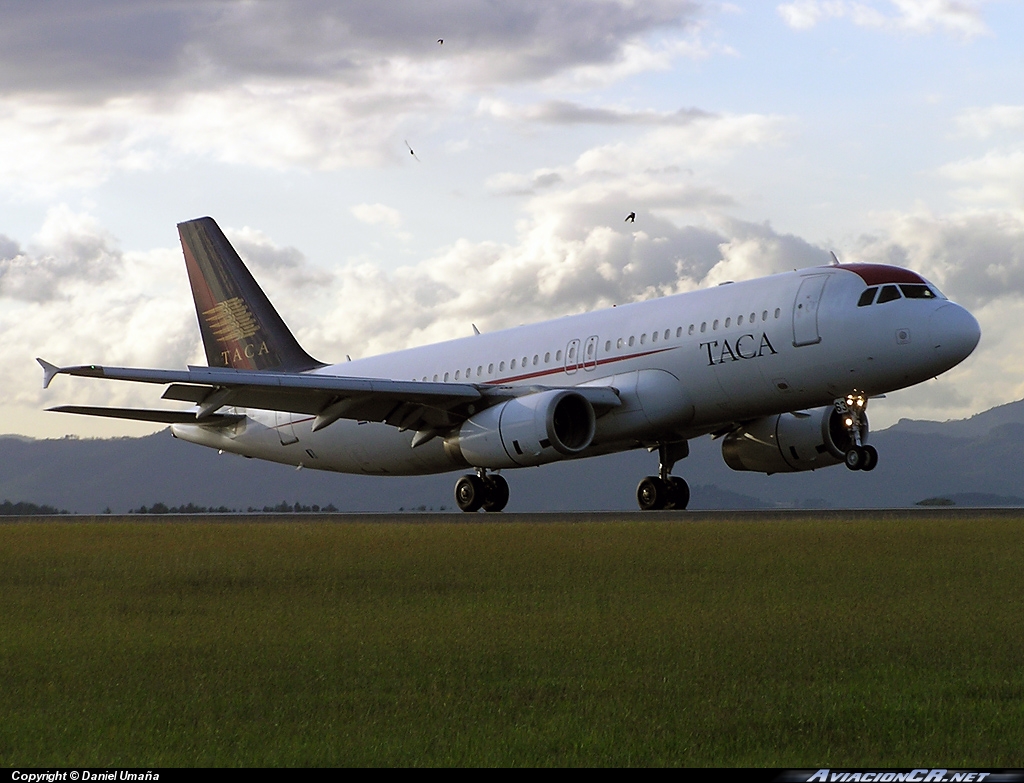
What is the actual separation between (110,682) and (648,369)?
825 inches

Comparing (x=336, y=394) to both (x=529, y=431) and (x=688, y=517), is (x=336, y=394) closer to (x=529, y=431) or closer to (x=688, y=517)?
(x=529, y=431)

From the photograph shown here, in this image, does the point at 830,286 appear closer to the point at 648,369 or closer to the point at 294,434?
the point at 648,369

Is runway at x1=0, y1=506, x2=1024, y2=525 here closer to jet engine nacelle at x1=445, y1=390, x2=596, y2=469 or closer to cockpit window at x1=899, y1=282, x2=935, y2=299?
jet engine nacelle at x1=445, y1=390, x2=596, y2=469

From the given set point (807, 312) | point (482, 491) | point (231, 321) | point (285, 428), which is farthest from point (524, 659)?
point (231, 321)

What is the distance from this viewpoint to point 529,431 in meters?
28.7

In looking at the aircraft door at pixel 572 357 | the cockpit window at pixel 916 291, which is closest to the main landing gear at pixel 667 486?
the aircraft door at pixel 572 357

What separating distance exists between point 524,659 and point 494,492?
2263 cm

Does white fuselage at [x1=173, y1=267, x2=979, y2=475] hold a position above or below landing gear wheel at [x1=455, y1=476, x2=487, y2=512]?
above

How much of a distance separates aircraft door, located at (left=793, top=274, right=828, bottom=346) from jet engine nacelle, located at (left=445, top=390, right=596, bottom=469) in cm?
476

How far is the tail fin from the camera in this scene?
131 ft

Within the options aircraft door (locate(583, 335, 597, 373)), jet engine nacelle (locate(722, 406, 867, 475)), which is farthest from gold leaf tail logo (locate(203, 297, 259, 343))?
jet engine nacelle (locate(722, 406, 867, 475))

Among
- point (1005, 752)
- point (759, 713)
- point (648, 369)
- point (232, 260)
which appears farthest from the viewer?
point (232, 260)
